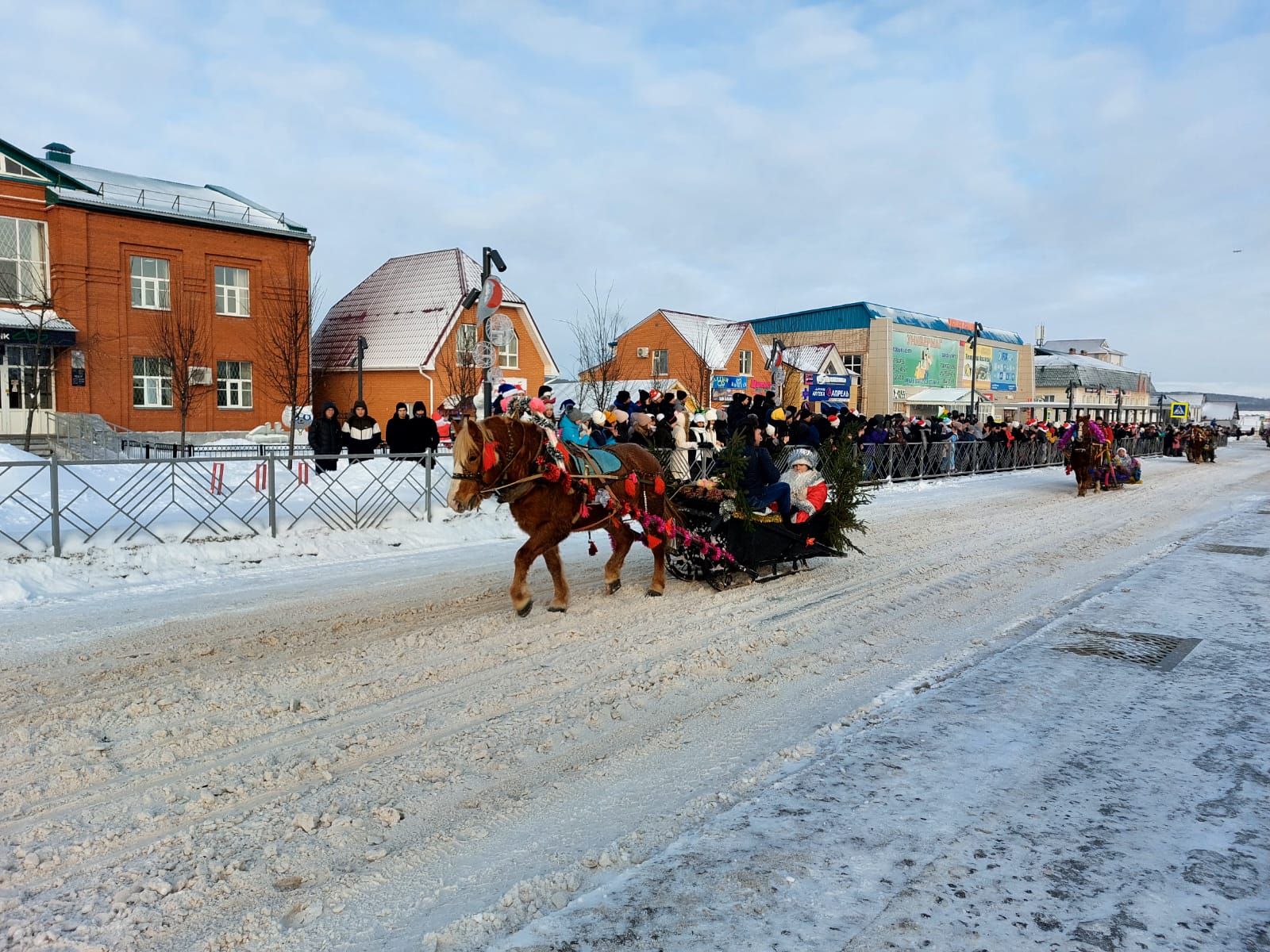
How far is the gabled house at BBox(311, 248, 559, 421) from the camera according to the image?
31.2 meters

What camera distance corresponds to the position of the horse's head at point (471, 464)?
6582 millimetres

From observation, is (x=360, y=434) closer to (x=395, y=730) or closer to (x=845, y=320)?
(x=395, y=730)

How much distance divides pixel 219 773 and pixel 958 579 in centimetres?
766

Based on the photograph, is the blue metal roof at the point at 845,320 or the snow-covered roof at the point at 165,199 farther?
the blue metal roof at the point at 845,320

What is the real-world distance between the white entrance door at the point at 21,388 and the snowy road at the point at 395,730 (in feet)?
70.4

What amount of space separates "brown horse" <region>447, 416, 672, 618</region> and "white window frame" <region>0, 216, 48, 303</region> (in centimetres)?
2464

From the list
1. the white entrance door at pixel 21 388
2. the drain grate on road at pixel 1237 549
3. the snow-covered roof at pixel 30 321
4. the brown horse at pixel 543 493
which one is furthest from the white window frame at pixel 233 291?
the drain grate on road at pixel 1237 549

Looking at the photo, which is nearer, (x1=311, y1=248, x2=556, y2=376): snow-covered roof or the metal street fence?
the metal street fence

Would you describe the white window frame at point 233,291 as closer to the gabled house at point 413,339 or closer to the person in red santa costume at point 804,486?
the gabled house at point 413,339

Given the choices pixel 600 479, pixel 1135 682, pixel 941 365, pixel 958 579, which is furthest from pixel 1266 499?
pixel 941 365

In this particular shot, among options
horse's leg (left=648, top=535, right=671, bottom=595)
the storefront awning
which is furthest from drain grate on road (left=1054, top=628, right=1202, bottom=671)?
the storefront awning

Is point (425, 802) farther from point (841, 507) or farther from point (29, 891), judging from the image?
point (841, 507)

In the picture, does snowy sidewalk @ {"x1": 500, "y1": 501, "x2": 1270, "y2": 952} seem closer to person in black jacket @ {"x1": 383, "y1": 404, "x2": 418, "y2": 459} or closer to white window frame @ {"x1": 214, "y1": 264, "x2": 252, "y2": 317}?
person in black jacket @ {"x1": 383, "y1": 404, "x2": 418, "y2": 459}

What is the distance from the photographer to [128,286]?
90.3ft
